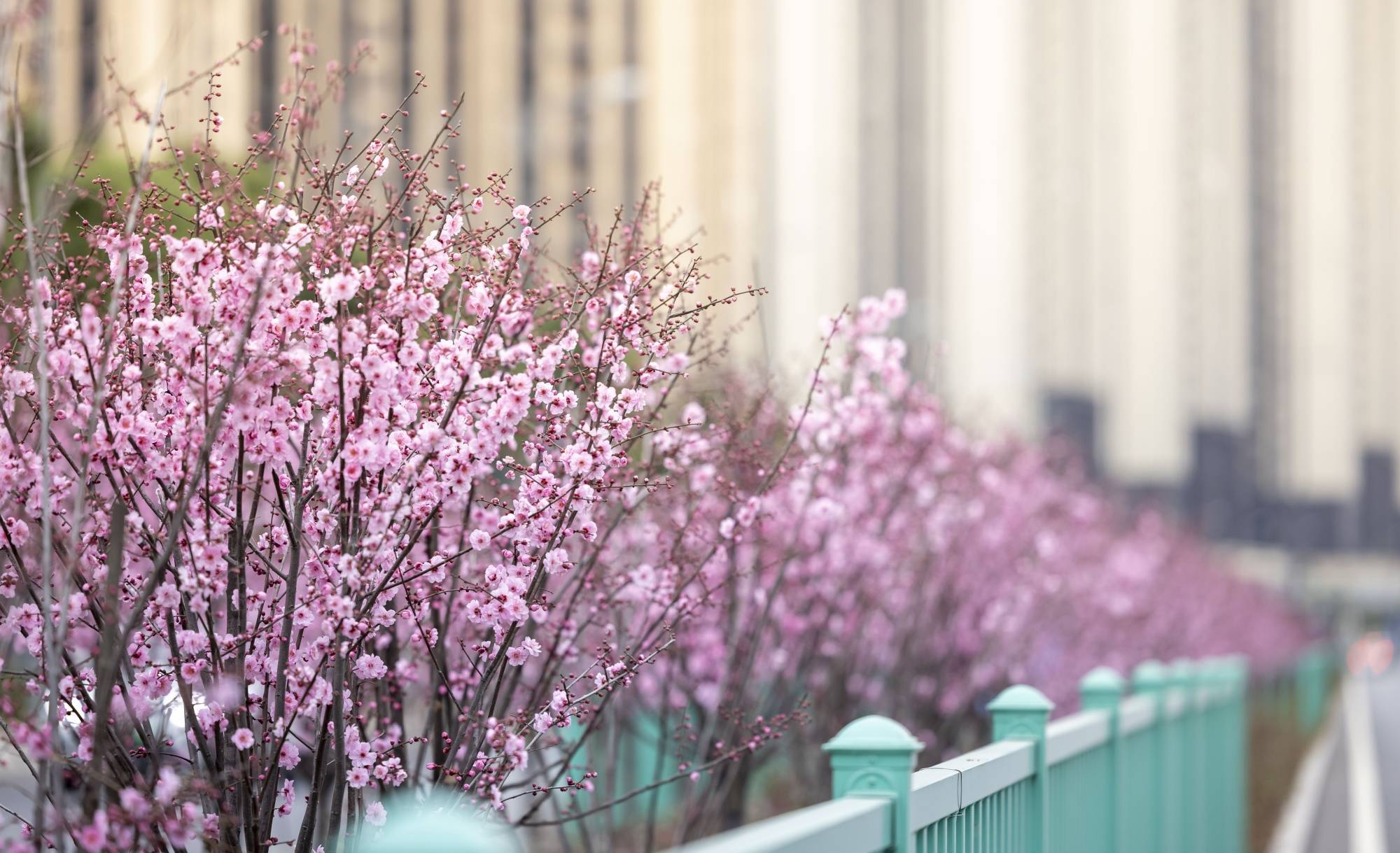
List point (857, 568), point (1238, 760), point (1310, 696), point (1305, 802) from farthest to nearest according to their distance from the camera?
point (1310, 696)
point (1305, 802)
point (1238, 760)
point (857, 568)

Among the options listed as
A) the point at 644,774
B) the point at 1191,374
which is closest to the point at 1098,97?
the point at 1191,374

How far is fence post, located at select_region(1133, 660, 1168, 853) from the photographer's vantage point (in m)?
8.76

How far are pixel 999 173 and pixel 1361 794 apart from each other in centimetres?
12425

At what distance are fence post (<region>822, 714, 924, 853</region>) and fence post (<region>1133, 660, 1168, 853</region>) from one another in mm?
4726

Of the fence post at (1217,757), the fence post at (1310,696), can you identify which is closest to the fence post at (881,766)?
the fence post at (1217,757)

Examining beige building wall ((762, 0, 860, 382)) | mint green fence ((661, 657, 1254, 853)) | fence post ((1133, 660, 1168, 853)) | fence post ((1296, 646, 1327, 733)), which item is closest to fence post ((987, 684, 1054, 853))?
mint green fence ((661, 657, 1254, 853))

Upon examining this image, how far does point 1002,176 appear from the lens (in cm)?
14125

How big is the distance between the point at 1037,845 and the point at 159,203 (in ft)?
10.7

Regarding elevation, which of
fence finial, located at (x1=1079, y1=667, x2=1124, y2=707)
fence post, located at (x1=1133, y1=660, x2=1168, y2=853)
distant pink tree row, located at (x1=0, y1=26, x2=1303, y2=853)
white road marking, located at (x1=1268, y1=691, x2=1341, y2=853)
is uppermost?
distant pink tree row, located at (x1=0, y1=26, x2=1303, y2=853)

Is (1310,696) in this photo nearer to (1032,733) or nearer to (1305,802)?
(1305,802)

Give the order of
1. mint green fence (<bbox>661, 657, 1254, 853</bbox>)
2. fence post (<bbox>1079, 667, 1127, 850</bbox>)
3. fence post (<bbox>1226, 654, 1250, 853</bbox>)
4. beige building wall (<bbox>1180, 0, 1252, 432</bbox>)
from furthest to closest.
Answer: beige building wall (<bbox>1180, 0, 1252, 432</bbox>)
fence post (<bbox>1226, 654, 1250, 853</bbox>)
fence post (<bbox>1079, 667, 1127, 850</bbox>)
mint green fence (<bbox>661, 657, 1254, 853</bbox>)

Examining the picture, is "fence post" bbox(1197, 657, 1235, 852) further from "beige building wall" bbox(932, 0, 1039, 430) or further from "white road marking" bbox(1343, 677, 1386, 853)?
"beige building wall" bbox(932, 0, 1039, 430)

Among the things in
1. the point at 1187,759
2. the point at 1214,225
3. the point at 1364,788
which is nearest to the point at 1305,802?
the point at 1364,788

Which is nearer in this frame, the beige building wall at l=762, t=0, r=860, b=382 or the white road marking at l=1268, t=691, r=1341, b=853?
the white road marking at l=1268, t=691, r=1341, b=853
